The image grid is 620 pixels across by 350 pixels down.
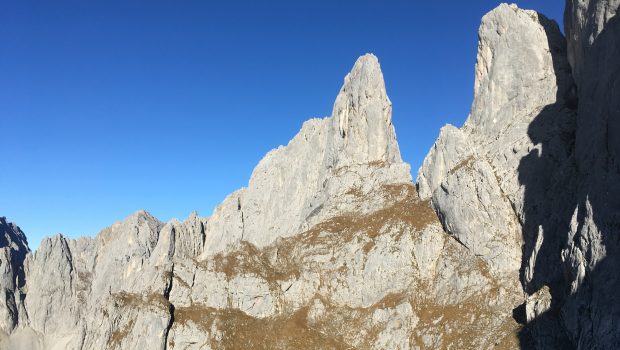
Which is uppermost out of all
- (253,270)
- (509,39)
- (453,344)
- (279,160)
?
(279,160)

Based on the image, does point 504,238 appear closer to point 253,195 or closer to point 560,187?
point 560,187

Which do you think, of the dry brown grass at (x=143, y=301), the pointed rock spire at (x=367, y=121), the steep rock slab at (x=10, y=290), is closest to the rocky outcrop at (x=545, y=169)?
the pointed rock spire at (x=367, y=121)

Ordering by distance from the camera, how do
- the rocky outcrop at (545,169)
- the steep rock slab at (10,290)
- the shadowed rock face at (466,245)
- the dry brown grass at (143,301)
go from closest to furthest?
the rocky outcrop at (545,169)
the shadowed rock face at (466,245)
the dry brown grass at (143,301)
the steep rock slab at (10,290)

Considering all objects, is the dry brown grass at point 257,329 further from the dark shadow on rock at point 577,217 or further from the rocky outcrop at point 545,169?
the dark shadow on rock at point 577,217

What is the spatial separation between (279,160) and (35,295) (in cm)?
10592

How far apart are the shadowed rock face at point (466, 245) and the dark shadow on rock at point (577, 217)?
179 mm

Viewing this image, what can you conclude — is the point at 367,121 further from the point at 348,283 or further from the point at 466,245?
the point at 466,245

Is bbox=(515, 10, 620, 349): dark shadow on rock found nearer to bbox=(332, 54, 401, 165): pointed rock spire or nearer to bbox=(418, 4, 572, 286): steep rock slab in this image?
bbox=(418, 4, 572, 286): steep rock slab

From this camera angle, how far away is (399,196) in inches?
3177

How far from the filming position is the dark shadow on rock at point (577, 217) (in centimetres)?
3869

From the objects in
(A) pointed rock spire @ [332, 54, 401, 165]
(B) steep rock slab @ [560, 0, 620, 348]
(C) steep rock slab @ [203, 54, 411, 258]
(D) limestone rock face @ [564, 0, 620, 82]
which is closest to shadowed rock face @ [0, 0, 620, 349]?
(B) steep rock slab @ [560, 0, 620, 348]

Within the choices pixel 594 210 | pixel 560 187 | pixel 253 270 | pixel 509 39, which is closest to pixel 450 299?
pixel 560 187

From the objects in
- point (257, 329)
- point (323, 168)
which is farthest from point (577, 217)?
point (323, 168)

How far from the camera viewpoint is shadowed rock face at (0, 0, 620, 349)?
45.2m
